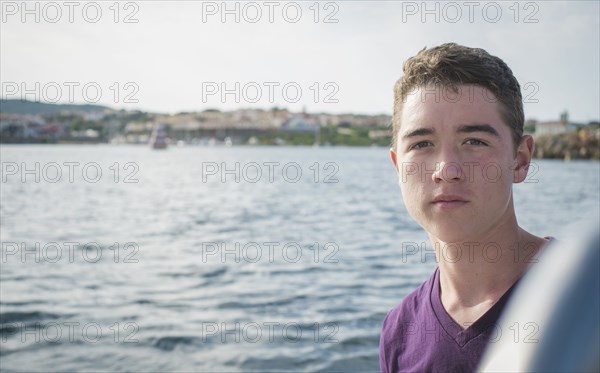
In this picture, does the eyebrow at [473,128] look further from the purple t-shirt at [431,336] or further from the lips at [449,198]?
the purple t-shirt at [431,336]

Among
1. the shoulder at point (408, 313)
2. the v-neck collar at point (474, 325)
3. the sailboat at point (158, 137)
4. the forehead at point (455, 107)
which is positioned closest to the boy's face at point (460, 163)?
the forehead at point (455, 107)

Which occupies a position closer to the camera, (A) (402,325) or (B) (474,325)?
(B) (474,325)

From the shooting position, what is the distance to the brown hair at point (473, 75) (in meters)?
1.86

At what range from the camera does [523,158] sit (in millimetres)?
1989

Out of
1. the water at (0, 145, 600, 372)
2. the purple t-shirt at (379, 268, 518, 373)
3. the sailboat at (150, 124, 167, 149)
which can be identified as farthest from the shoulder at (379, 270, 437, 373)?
Result: the sailboat at (150, 124, 167, 149)

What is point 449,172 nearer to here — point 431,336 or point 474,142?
point 474,142

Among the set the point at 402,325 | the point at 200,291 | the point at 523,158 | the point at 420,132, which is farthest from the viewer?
the point at 200,291

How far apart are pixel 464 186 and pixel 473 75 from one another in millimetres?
349

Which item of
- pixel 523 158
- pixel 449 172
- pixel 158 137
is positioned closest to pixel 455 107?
pixel 449 172

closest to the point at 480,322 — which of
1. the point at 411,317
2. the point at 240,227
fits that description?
the point at 411,317

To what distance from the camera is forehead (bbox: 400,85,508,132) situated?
5.95 ft

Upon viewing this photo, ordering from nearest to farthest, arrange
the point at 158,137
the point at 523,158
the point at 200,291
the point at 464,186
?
the point at 464,186, the point at 523,158, the point at 200,291, the point at 158,137

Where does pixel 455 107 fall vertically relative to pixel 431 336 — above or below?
above

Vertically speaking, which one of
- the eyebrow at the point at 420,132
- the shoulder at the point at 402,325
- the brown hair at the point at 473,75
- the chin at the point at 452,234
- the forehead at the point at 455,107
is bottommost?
the shoulder at the point at 402,325
